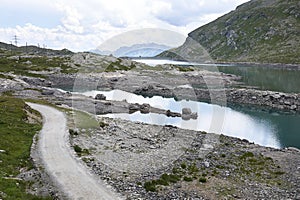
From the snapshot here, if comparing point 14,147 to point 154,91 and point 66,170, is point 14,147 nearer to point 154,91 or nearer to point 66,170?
point 66,170

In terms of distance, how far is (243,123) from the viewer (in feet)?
242

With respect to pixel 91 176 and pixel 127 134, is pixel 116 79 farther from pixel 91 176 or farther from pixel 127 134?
pixel 91 176

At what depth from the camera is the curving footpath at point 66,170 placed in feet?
73.3

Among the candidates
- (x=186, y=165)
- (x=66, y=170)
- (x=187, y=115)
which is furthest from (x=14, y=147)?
(x=187, y=115)

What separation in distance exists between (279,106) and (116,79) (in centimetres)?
7183

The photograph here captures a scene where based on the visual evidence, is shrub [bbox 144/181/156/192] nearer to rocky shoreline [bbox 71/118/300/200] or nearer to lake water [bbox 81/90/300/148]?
rocky shoreline [bbox 71/118/300/200]

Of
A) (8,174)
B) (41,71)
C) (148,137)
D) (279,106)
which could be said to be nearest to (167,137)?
(148,137)

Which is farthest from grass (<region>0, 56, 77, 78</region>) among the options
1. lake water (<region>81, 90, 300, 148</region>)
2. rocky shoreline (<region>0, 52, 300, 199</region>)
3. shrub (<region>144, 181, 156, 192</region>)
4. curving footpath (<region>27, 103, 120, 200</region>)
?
shrub (<region>144, 181, 156, 192</region>)

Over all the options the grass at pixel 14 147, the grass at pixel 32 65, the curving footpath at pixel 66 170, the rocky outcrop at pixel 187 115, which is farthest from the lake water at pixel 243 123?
the grass at pixel 32 65

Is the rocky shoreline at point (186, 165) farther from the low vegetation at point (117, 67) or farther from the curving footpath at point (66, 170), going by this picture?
the low vegetation at point (117, 67)

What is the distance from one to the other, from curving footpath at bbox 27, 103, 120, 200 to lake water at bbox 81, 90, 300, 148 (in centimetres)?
3370

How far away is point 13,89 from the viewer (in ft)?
285

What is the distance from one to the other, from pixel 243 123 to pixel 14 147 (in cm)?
5534

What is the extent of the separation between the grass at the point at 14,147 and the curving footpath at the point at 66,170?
1616 mm
